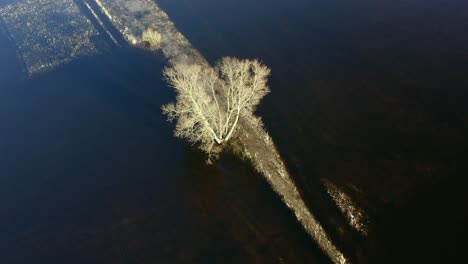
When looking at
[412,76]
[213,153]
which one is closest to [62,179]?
[213,153]

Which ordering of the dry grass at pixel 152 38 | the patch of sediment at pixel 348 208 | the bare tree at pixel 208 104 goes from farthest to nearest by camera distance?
the dry grass at pixel 152 38 → the bare tree at pixel 208 104 → the patch of sediment at pixel 348 208

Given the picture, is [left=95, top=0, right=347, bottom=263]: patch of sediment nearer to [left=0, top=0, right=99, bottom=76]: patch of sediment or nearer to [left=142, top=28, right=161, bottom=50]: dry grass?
[left=142, top=28, right=161, bottom=50]: dry grass

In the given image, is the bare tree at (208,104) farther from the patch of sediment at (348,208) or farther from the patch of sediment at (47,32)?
the patch of sediment at (47,32)

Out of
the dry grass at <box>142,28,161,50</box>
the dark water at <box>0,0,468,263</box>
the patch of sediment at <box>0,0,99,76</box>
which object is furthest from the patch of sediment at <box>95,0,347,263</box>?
the patch of sediment at <box>0,0,99,76</box>

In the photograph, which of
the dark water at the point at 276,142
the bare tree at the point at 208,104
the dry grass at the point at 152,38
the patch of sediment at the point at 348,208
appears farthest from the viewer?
the dry grass at the point at 152,38

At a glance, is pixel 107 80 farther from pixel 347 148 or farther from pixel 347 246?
pixel 347 246

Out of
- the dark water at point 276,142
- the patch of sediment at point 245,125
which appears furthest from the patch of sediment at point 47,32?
the patch of sediment at point 245,125

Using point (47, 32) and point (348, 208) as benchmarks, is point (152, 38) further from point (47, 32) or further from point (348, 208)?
point (348, 208)
